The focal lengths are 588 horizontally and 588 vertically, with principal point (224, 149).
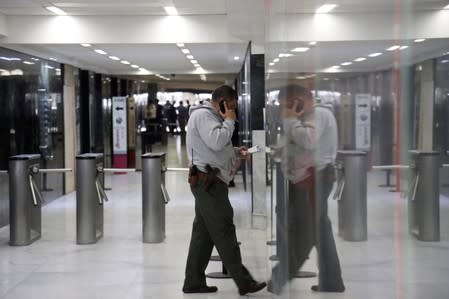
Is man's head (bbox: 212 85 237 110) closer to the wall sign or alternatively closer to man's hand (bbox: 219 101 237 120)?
man's hand (bbox: 219 101 237 120)

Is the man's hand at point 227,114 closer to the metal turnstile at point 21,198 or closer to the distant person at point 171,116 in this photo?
the metal turnstile at point 21,198

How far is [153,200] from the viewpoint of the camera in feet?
21.1

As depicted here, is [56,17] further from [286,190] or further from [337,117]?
[337,117]

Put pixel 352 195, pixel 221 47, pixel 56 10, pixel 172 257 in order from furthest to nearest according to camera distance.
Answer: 1. pixel 221 47
2. pixel 56 10
3. pixel 172 257
4. pixel 352 195

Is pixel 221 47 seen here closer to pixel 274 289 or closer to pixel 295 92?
pixel 274 289

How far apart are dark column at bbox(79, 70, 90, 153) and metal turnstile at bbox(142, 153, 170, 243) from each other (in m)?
6.38

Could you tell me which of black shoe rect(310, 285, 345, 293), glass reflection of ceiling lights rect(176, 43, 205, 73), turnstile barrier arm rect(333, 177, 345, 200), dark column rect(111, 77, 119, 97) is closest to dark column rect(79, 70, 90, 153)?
dark column rect(111, 77, 119, 97)

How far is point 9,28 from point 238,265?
16.4ft

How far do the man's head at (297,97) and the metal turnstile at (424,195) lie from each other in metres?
0.63

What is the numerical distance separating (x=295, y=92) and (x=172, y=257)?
426 centimetres

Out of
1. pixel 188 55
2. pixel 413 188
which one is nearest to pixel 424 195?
pixel 413 188

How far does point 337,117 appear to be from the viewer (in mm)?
1005

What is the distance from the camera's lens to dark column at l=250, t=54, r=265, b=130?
317 inches

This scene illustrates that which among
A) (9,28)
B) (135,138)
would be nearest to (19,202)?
(9,28)
